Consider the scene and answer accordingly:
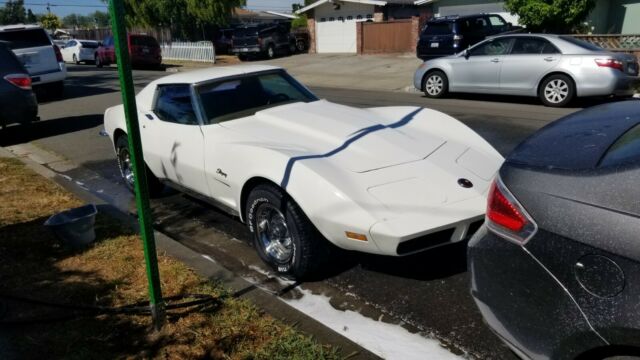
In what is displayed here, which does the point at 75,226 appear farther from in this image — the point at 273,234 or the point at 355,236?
the point at 355,236

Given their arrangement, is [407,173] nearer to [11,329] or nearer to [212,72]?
[212,72]

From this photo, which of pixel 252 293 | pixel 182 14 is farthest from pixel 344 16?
pixel 252 293

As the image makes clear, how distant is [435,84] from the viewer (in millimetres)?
12836

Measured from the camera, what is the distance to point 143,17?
35.0 meters

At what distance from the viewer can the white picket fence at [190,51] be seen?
29203 millimetres

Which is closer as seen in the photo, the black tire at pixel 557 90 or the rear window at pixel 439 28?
the black tire at pixel 557 90

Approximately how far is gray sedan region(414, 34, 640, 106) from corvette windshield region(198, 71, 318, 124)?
722 centimetres

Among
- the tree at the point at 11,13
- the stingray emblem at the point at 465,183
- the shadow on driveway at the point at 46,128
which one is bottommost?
the shadow on driveway at the point at 46,128

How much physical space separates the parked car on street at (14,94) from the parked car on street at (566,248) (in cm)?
902

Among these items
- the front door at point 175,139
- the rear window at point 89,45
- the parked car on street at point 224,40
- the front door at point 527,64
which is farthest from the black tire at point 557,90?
the rear window at point 89,45

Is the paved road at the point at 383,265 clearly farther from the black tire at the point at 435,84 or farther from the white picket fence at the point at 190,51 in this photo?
the white picket fence at the point at 190,51

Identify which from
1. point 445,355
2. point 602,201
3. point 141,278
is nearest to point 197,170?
point 141,278

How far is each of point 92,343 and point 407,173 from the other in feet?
7.33

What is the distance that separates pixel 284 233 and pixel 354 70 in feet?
59.6
